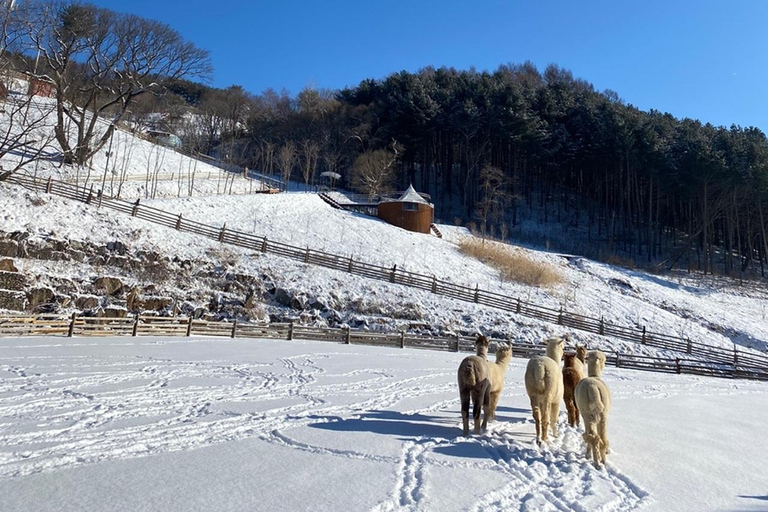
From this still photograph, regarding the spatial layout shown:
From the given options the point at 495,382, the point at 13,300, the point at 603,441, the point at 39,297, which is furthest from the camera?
the point at 39,297

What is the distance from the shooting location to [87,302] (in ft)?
77.4

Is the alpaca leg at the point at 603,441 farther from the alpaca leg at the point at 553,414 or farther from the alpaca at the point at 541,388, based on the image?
the alpaca leg at the point at 553,414

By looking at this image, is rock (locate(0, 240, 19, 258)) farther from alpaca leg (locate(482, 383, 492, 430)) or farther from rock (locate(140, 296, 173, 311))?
alpaca leg (locate(482, 383, 492, 430))

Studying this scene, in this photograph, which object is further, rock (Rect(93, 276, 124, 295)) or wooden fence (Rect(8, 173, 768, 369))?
wooden fence (Rect(8, 173, 768, 369))

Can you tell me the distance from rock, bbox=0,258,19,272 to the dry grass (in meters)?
29.2

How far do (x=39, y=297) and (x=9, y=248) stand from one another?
3.19m

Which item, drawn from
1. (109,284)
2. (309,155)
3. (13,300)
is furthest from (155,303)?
(309,155)

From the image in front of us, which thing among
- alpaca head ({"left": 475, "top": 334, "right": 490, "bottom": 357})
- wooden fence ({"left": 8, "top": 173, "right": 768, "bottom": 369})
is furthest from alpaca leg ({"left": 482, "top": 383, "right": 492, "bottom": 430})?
wooden fence ({"left": 8, "top": 173, "right": 768, "bottom": 369})

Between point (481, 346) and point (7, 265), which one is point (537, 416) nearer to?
point (481, 346)

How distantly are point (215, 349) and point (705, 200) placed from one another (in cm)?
5005

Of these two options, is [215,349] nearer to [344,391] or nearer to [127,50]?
[344,391]

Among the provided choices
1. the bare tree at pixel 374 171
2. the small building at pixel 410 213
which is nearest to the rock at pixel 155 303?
the small building at pixel 410 213

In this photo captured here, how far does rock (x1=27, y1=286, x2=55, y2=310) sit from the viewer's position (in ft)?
73.9

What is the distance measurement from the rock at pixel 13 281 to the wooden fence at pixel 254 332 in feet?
7.53
